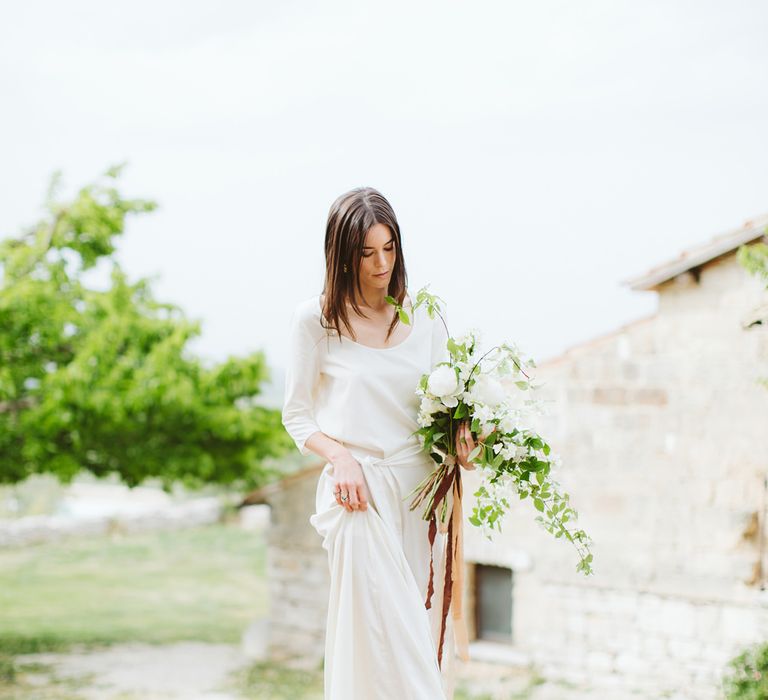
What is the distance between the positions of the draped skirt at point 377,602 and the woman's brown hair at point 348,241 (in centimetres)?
43

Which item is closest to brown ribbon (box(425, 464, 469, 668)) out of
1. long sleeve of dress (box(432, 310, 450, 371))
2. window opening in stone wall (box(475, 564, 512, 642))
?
long sleeve of dress (box(432, 310, 450, 371))

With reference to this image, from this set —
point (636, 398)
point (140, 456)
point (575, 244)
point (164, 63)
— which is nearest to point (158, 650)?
point (140, 456)

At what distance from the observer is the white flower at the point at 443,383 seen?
108 inches

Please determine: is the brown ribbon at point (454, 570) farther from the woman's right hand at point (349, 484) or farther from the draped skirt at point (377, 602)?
the woman's right hand at point (349, 484)

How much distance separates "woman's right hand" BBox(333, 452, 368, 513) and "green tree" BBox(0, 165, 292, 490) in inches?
161

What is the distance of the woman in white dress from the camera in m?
2.75

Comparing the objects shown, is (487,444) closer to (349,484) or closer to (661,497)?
(349,484)

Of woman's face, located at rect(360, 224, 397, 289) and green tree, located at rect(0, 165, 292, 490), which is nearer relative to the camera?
woman's face, located at rect(360, 224, 397, 289)

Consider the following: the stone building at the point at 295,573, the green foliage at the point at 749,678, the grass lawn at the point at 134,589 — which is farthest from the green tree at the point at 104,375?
the green foliage at the point at 749,678

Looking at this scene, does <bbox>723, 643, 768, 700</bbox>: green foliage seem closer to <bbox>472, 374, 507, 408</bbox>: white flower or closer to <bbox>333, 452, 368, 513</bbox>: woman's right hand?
<bbox>472, 374, 507, 408</bbox>: white flower

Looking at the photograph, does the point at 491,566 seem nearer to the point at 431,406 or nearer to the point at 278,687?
the point at 278,687

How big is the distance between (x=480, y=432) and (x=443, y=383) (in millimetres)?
203

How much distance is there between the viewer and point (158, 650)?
937 centimetres

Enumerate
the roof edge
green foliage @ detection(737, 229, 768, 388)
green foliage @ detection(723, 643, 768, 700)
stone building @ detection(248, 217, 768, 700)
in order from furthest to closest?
stone building @ detection(248, 217, 768, 700), the roof edge, green foliage @ detection(723, 643, 768, 700), green foliage @ detection(737, 229, 768, 388)
